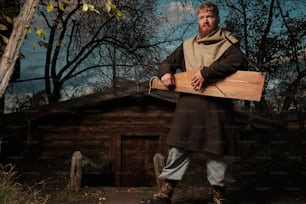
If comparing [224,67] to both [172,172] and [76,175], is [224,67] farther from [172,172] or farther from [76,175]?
[76,175]

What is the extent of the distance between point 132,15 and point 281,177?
1037cm

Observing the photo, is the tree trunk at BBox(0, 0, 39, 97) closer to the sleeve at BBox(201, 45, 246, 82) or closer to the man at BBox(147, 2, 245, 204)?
the man at BBox(147, 2, 245, 204)

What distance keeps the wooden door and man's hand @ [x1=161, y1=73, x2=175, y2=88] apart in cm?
681

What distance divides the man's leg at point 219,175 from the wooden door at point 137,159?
6.63 metres

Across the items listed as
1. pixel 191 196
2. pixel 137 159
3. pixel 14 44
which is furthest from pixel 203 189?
pixel 137 159

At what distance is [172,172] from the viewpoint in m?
3.62

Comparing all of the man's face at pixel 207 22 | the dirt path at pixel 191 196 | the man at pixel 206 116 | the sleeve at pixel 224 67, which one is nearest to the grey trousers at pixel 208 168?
the man at pixel 206 116

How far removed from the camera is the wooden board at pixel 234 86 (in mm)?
3375

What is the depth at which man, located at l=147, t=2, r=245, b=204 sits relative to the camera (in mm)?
3480

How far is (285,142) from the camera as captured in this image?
1238 cm

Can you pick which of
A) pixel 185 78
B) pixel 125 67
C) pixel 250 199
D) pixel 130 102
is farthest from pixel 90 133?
pixel 185 78

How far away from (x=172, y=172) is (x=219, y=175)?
40 centimetres

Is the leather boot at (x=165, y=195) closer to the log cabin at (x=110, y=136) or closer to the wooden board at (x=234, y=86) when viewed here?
the wooden board at (x=234, y=86)

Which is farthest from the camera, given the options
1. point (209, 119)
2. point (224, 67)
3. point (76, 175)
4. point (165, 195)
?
point (76, 175)
